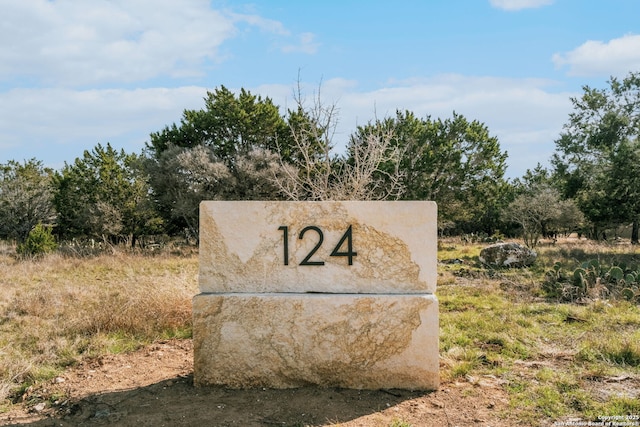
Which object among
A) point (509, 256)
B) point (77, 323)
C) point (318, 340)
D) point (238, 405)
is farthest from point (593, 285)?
point (77, 323)

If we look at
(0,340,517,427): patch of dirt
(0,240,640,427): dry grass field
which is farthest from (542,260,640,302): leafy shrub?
(0,340,517,427): patch of dirt

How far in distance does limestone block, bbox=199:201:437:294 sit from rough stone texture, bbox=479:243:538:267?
1007 cm

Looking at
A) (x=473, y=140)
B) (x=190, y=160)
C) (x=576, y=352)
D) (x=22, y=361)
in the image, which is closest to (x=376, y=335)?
(x=576, y=352)

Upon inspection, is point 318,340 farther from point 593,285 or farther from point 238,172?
point 238,172

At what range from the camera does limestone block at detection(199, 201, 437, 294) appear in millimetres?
4414

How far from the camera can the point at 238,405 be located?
4129 millimetres

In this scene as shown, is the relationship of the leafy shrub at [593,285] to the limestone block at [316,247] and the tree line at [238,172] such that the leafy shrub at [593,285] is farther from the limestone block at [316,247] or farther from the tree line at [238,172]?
the tree line at [238,172]

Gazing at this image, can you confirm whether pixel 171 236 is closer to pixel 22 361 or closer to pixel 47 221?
pixel 47 221

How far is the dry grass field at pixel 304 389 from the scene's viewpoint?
12.9 ft

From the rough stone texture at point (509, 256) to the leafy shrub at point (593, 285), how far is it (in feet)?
10.9

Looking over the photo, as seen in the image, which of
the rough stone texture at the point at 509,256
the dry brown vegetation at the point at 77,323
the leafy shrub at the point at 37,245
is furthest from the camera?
the leafy shrub at the point at 37,245

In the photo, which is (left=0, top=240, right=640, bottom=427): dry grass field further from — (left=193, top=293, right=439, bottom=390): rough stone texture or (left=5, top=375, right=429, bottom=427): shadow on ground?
(left=193, top=293, right=439, bottom=390): rough stone texture

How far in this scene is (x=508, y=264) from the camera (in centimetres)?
1339

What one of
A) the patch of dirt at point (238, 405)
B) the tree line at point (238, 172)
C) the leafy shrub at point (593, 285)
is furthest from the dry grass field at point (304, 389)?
the tree line at point (238, 172)
